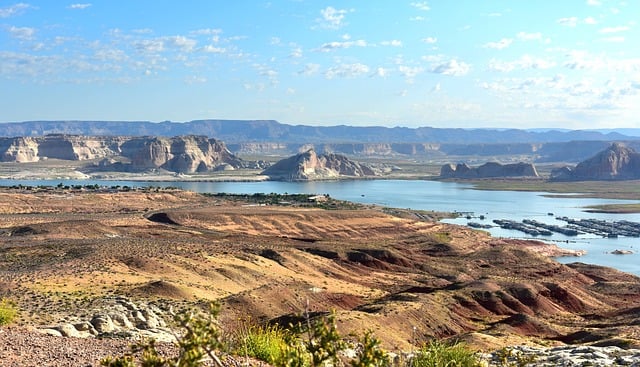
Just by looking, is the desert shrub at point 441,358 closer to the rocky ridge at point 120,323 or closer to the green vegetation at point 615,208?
the rocky ridge at point 120,323

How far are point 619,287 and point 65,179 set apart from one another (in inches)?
5944

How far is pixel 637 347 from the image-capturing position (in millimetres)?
22359

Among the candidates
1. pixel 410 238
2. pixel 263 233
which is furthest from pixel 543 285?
pixel 263 233

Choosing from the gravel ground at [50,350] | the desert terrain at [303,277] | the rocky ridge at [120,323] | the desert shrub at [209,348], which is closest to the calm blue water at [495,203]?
the desert terrain at [303,277]

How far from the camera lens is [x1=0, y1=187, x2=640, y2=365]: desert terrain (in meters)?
25.2

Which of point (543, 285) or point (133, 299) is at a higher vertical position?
point (133, 299)

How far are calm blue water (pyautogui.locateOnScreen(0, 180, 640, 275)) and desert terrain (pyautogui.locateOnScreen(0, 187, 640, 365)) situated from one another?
842cm

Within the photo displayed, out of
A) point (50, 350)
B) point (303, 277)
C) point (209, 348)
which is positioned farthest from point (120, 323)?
point (303, 277)

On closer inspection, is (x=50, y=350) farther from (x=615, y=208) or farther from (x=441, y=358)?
(x=615, y=208)

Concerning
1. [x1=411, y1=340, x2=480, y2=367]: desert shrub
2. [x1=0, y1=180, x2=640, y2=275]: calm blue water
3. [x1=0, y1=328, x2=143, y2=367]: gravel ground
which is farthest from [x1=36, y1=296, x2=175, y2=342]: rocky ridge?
[x1=0, y1=180, x2=640, y2=275]: calm blue water

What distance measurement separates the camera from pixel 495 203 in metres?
131

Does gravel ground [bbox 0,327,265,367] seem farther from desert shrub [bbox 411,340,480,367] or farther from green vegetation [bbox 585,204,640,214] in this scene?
green vegetation [bbox 585,204,640,214]

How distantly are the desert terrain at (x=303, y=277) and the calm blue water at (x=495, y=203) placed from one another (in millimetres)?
8415

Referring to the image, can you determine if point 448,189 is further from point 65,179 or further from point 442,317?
point 442,317
